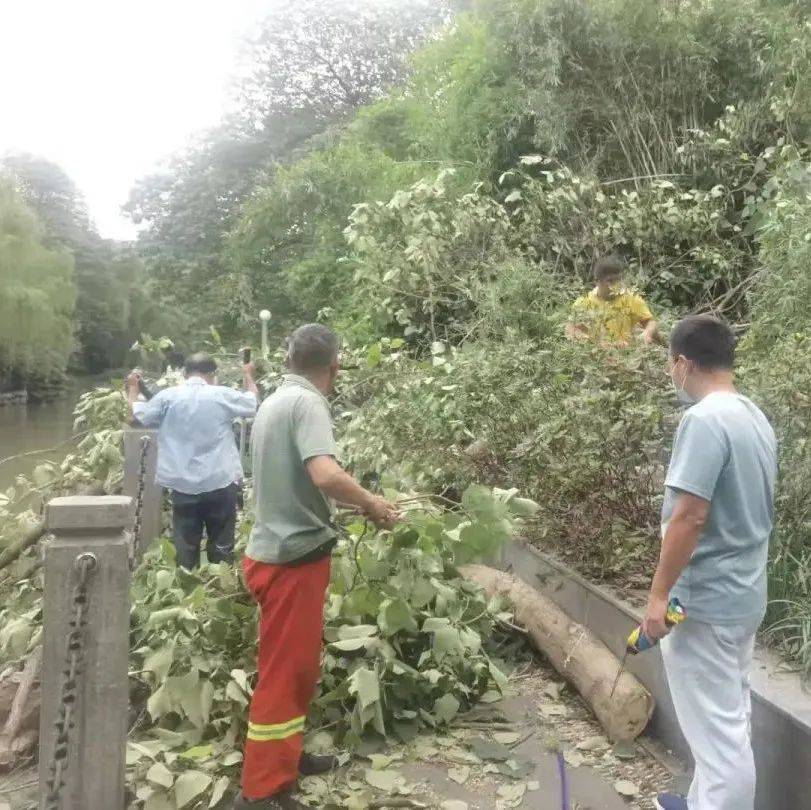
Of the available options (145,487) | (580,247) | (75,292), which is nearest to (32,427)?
(75,292)

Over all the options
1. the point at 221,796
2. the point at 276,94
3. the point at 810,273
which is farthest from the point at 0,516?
the point at 276,94

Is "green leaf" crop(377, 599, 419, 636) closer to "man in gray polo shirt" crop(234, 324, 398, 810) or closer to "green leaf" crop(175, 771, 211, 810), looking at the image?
Answer: "man in gray polo shirt" crop(234, 324, 398, 810)

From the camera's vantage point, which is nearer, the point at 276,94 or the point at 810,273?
the point at 810,273

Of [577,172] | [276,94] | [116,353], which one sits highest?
[276,94]

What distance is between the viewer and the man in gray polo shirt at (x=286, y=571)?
3.36 metres

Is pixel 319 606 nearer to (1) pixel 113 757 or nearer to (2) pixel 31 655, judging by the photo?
(1) pixel 113 757

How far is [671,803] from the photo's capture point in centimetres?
305

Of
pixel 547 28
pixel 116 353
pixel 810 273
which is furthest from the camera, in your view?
pixel 116 353

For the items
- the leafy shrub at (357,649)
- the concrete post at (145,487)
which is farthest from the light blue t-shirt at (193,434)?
the leafy shrub at (357,649)

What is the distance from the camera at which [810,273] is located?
19.5ft

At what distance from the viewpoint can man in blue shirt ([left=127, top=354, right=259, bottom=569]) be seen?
5777 millimetres

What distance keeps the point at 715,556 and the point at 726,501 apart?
18 centimetres

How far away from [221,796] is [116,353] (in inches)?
1688

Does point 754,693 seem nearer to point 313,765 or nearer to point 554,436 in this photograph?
point 313,765
